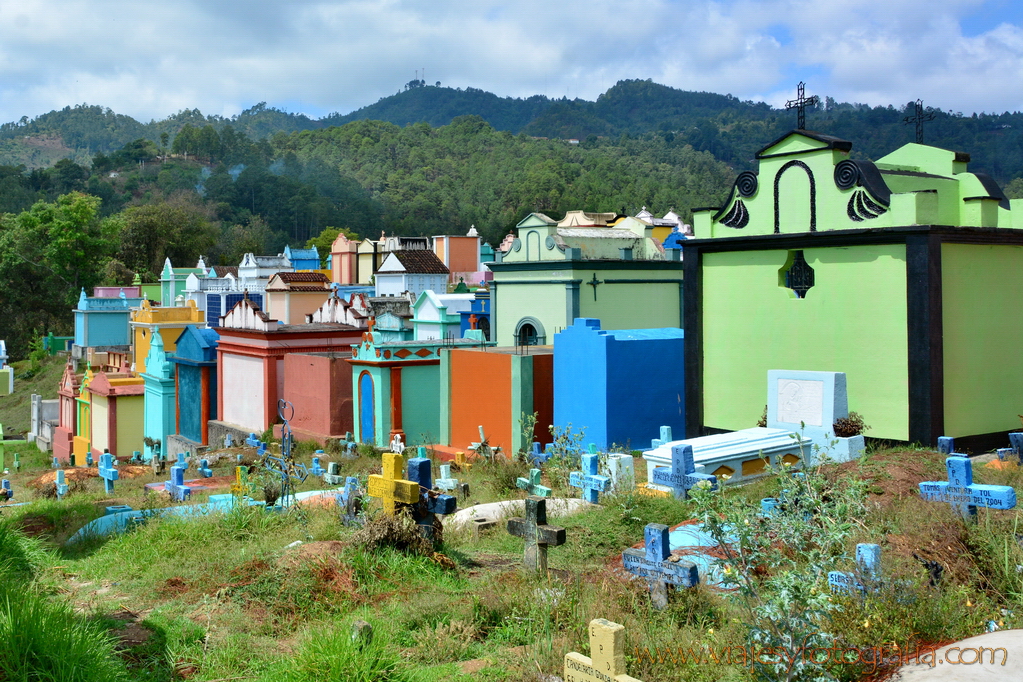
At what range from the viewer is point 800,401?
1277cm

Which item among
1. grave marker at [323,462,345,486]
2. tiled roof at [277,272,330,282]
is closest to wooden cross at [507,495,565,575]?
grave marker at [323,462,345,486]

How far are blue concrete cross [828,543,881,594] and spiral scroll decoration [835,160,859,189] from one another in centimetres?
808

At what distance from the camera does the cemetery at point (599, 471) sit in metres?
5.88

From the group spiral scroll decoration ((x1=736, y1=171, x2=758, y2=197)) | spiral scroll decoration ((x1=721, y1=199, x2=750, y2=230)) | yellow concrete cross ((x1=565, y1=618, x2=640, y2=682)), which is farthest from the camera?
spiral scroll decoration ((x1=721, y1=199, x2=750, y2=230))

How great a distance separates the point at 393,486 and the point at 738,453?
503 cm

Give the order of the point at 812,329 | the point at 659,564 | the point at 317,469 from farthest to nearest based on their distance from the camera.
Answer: the point at 317,469
the point at 812,329
the point at 659,564

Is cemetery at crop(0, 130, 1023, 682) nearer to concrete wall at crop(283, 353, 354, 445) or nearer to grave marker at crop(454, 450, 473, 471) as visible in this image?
concrete wall at crop(283, 353, 354, 445)

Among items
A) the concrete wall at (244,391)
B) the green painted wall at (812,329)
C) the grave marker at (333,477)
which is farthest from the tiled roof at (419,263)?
the green painted wall at (812,329)

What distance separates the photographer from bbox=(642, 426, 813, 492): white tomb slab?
37.1ft

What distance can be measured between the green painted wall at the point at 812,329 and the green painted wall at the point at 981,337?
683mm

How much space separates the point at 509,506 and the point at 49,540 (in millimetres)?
5132

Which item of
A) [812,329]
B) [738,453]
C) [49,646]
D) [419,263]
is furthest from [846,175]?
[419,263]

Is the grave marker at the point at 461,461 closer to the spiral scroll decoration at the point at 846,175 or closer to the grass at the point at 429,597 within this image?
the grass at the point at 429,597

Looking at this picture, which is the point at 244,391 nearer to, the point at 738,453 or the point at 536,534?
the point at 738,453
